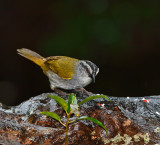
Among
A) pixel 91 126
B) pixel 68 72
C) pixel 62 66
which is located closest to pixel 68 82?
pixel 68 72

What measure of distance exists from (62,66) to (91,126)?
2.40 meters

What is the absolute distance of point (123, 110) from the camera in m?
4.14

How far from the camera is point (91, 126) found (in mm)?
3727

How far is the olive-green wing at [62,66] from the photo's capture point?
229 inches

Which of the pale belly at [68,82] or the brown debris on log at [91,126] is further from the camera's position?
the pale belly at [68,82]

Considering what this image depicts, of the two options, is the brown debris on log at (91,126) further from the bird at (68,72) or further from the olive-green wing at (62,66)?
the olive-green wing at (62,66)

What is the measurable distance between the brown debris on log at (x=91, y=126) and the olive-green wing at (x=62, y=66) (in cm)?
138

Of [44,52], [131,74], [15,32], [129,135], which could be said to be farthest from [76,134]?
[15,32]

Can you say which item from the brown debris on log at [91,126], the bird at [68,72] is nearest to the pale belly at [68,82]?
the bird at [68,72]

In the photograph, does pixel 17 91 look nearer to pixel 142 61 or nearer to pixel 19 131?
pixel 142 61

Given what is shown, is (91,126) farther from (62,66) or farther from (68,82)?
(62,66)

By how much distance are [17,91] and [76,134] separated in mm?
5758

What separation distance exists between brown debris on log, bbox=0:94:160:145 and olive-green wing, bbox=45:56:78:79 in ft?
4.53

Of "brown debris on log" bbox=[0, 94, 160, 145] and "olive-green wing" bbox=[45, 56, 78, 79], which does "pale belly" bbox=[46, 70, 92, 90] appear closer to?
"olive-green wing" bbox=[45, 56, 78, 79]
